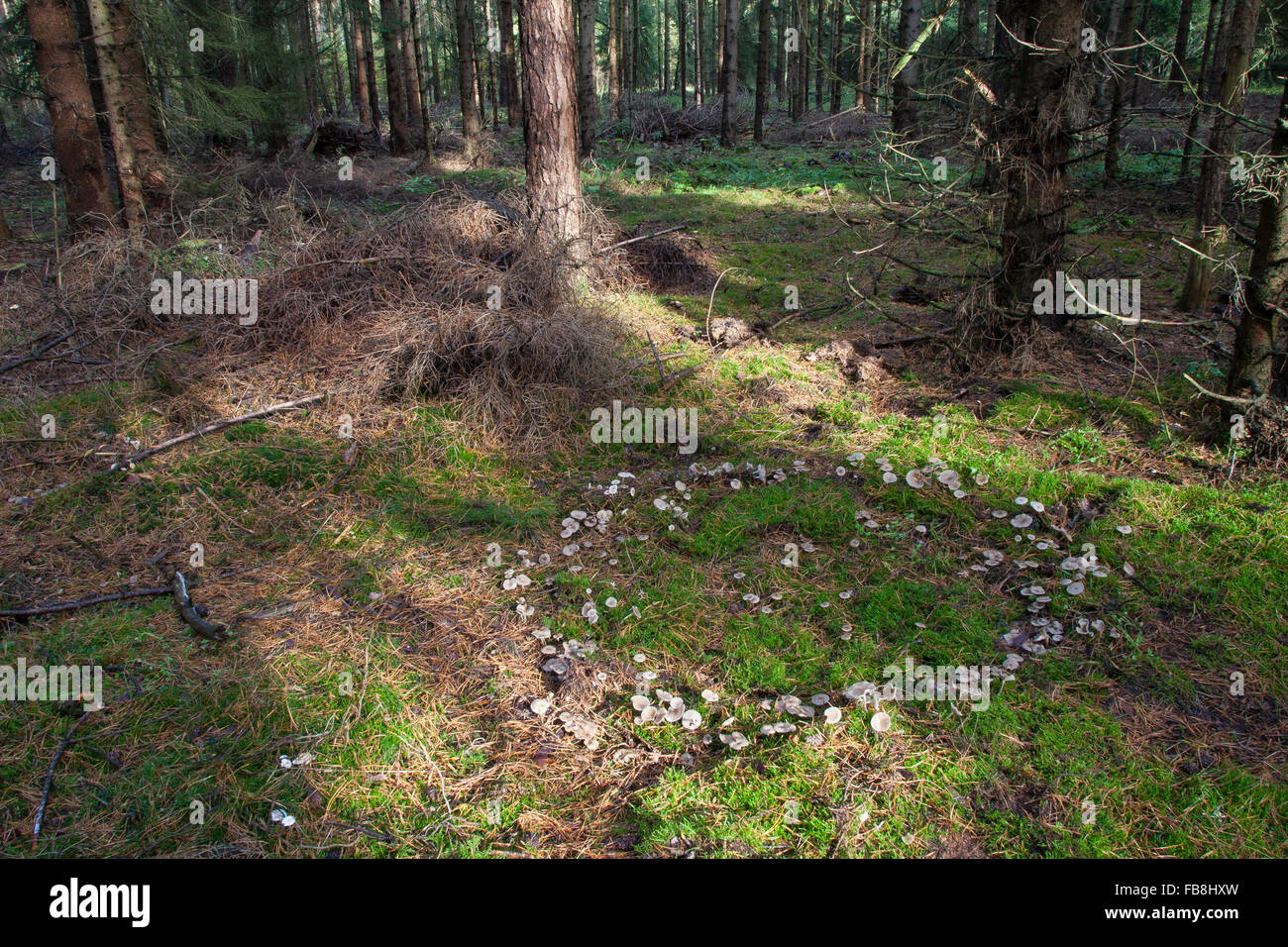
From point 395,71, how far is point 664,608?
16.2 meters

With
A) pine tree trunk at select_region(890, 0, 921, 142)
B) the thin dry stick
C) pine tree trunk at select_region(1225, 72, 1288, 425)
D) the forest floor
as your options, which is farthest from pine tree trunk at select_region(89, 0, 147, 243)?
pine tree trunk at select_region(890, 0, 921, 142)

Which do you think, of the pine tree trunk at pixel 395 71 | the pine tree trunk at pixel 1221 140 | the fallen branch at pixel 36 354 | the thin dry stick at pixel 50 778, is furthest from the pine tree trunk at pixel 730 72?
the thin dry stick at pixel 50 778

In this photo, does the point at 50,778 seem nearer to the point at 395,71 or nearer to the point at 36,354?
the point at 36,354

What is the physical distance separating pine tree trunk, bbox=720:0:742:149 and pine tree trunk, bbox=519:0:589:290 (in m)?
9.39

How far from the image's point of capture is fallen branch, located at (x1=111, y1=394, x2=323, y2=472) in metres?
4.73

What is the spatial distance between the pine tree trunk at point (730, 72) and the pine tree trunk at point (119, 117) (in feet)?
37.7

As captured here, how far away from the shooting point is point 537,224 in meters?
6.92

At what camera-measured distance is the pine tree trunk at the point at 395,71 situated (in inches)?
597

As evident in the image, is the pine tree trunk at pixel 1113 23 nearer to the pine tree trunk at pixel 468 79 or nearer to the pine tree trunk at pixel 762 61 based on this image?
the pine tree trunk at pixel 762 61

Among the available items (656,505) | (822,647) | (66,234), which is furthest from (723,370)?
(66,234)

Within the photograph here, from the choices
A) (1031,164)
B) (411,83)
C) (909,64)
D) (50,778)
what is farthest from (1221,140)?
(411,83)

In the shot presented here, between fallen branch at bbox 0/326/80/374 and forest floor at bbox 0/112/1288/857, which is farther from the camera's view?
fallen branch at bbox 0/326/80/374

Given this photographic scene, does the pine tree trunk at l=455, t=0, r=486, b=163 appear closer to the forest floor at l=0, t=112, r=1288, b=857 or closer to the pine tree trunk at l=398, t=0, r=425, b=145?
the pine tree trunk at l=398, t=0, r=425, b=145
